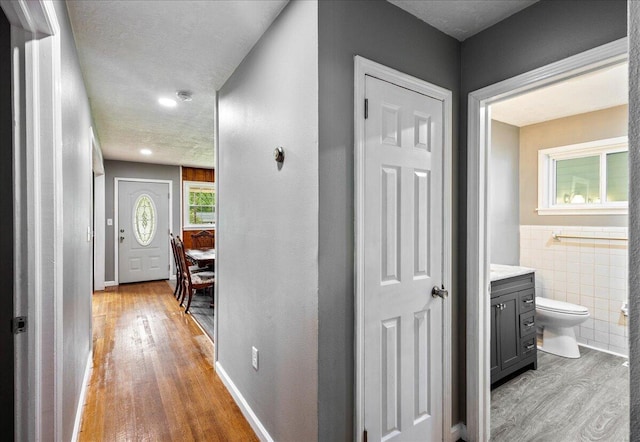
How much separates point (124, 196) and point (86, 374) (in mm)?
4390

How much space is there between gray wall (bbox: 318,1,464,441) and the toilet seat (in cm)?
257

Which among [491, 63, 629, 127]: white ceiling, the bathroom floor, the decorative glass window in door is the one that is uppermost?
[491, 63, 629, 127]: white ceiling

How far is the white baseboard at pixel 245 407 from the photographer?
1867 mm

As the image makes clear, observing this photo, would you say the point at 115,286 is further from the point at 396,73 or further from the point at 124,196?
the point at 396,73

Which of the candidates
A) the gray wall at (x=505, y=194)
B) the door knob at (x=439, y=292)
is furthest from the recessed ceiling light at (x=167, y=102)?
the gray wall at (x=505, y=194)

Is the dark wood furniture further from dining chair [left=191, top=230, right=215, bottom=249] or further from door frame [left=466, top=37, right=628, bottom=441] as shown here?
dining chair [left=191, top=230, right=215, bottom=249]

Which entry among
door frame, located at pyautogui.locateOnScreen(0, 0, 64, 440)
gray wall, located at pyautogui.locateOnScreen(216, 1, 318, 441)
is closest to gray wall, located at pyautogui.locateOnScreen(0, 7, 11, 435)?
door frame, located at pyautogui.locateOnScreen(0, 0, 64, 440)

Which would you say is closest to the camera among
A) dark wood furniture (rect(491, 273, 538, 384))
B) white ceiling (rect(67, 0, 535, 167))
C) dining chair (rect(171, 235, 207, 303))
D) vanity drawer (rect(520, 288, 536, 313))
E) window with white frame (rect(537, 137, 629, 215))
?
white ceiling (rect(67, 0, 535, 167))

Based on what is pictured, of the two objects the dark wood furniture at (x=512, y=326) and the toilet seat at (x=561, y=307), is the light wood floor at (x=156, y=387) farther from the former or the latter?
the toilet seat at (x=561, y=307)

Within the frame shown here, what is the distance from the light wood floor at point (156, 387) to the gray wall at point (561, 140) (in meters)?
3.58

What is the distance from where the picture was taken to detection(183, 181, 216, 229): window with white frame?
6.75 meters

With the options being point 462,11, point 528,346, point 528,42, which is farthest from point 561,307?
point 462,11

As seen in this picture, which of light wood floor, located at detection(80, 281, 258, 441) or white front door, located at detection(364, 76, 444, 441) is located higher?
white front door, located at detection(364, 76, 444, 441)

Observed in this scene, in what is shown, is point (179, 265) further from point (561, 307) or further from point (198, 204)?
point (561, 307)
